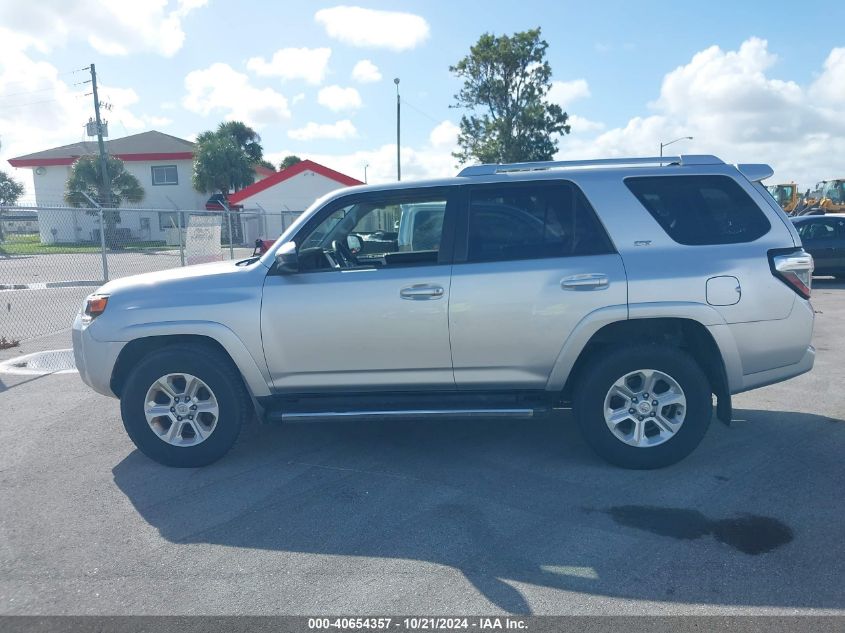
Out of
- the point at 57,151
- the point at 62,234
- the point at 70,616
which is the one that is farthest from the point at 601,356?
the point at 57,151

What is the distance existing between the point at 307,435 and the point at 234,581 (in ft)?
6.92

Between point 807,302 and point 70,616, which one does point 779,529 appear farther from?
point 70,616

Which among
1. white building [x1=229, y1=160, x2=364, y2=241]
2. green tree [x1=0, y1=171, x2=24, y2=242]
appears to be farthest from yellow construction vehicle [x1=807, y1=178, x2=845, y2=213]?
green tree [x1=0, y1=171, x2=24, y2=242]

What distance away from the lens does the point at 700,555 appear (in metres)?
3.43

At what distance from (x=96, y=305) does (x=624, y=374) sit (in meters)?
3.75

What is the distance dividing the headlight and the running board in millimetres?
1501

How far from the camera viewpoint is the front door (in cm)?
447

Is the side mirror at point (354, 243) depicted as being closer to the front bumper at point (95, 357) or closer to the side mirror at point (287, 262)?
the side mirror at point (287, 262)

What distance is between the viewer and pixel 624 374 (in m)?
4.41

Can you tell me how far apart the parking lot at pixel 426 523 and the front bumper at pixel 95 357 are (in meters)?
0.65

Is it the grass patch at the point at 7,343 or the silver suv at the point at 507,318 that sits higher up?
the silver suv at the point at 507,318

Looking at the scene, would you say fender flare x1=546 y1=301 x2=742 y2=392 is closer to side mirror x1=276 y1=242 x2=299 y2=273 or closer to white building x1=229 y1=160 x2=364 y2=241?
side mirror x1=276 y1=242 x2=299 y2=273

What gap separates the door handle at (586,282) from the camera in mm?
4355

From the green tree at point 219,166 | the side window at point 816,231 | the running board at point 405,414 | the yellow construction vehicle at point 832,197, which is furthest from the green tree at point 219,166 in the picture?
the running board at point 405,414
